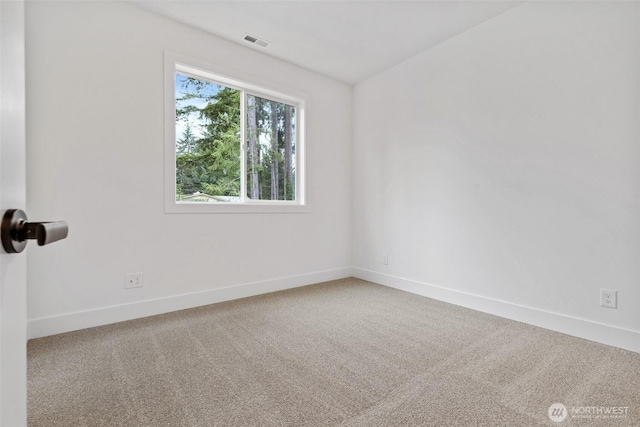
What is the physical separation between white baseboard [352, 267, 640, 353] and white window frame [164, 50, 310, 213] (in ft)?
5.11

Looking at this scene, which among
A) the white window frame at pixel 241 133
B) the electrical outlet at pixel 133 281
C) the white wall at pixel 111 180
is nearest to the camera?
the white wall at pixel 111 180

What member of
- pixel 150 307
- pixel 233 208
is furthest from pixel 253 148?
pixel 150 307

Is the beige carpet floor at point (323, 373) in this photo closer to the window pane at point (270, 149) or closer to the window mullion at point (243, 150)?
the window mullion at point (243, 150)

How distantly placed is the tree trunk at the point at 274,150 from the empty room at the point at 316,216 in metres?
0.02

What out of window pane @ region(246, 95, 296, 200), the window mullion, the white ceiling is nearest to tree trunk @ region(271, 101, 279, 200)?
window pane @ region(246, 95, 296, 200)

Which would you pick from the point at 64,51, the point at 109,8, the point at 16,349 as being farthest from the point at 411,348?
the point at 109,8

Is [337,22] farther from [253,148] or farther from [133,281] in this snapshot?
[133,281]

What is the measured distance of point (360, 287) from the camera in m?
3.53

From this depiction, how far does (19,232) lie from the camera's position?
419mm

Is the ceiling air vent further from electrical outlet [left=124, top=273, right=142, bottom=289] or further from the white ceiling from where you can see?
electrical outlet [left=124, top=273, right=142, bottom=289]

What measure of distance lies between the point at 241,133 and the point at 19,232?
9.94ft

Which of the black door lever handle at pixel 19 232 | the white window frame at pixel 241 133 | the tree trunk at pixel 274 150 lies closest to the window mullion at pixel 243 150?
the white window frame at pixel 241 133

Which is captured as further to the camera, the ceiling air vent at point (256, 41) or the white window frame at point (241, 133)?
the ceiling air vent at point (256, 41)

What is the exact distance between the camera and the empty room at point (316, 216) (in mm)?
1588
